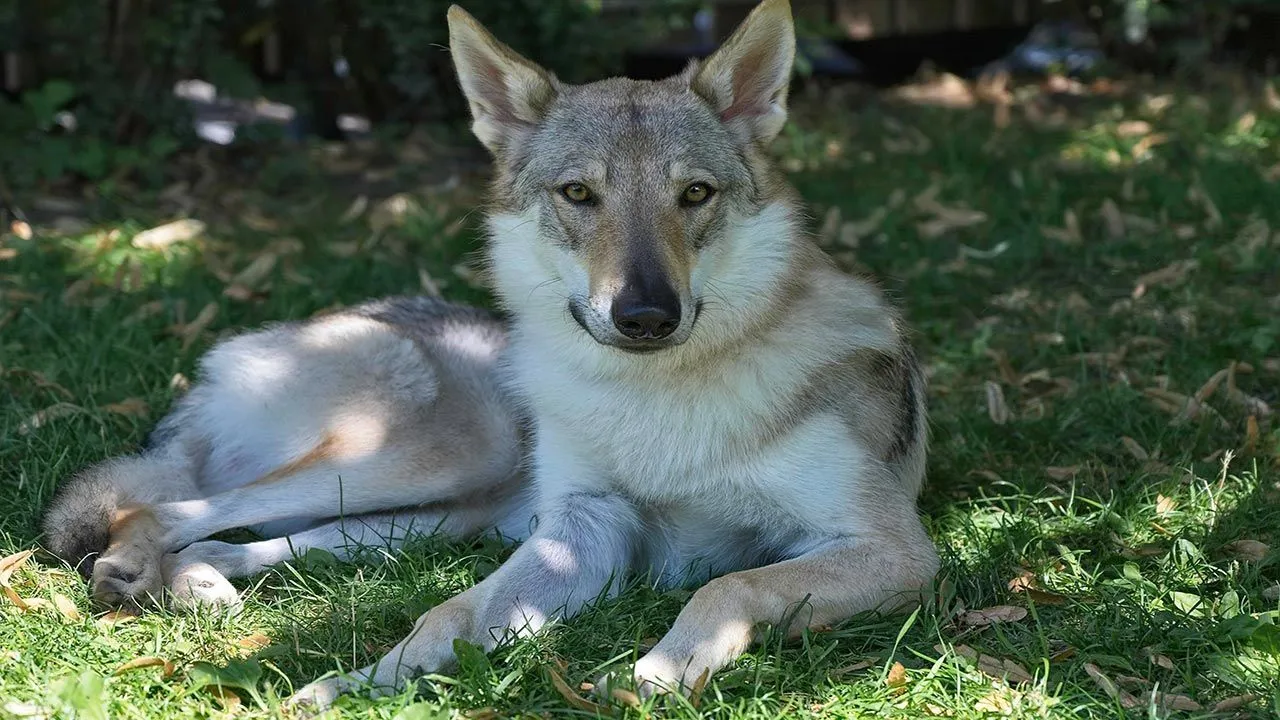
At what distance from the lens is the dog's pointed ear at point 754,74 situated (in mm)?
3797

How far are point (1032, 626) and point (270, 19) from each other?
7.26m

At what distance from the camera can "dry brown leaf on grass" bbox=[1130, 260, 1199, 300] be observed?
19.2 feet

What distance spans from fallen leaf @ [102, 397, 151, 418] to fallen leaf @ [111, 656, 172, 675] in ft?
6.03

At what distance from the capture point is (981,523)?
13.1ft

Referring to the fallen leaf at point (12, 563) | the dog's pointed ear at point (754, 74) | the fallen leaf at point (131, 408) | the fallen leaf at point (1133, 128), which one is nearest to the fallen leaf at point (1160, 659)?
the dog's pointed ear at point (754, 74)

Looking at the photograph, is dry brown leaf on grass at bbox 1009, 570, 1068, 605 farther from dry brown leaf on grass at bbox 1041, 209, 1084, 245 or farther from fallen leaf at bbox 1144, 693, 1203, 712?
dry brown leaf on grass at bbox 1041, 209, 1084, 245

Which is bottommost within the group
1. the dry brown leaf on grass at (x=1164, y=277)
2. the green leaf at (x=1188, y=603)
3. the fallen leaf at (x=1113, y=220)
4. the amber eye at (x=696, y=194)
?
the fallen leaf at (x=1113, y=220)

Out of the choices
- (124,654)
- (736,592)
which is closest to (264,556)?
(124,654)

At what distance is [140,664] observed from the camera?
120 inches

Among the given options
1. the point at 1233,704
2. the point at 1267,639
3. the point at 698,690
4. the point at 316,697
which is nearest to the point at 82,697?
the point at 316,697

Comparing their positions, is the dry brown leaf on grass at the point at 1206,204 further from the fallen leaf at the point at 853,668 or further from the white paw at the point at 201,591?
the white paw at the point at 201,591

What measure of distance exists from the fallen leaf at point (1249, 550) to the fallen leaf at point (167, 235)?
207 inches

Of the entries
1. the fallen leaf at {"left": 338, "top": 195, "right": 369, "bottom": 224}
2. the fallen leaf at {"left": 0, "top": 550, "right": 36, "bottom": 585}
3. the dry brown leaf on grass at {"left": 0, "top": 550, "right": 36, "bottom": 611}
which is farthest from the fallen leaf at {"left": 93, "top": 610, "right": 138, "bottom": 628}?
the fallen leaf at {"left": 338, "top": 195, "right": 369, "bottom": 224}

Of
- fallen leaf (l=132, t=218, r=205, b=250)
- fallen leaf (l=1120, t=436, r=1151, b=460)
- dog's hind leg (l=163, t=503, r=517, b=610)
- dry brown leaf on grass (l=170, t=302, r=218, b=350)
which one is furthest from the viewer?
fallen leaf (l=132, t=218, r=205, b=250)
